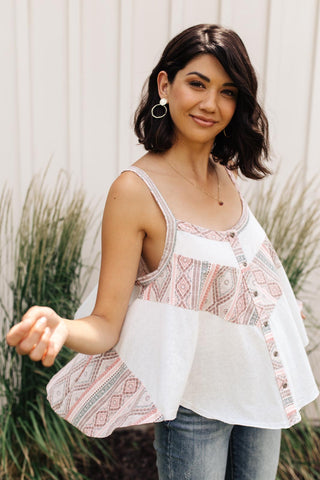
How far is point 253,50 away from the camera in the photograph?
2551 millimetres

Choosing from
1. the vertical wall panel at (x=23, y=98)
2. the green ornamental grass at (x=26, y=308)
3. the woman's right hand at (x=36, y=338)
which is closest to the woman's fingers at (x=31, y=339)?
the woman's right hand at (x=36, y=338)

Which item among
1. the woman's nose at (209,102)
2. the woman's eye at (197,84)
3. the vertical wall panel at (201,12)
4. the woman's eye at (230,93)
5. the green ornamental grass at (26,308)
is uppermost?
the vertical wall panel at (201,12)

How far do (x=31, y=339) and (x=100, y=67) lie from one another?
71.4 inches

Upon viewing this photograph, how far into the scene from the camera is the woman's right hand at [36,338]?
0.95 m

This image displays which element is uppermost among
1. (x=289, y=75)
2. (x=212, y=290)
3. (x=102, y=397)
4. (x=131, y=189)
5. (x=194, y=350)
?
(x=289, y=75)

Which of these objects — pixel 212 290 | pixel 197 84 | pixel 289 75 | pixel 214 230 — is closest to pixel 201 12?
pixel 289 75

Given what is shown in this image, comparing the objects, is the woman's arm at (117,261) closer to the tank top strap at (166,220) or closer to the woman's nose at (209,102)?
the tank top strap at (166,220)

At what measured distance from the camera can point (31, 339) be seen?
961mm

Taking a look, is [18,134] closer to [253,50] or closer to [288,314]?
[253,50]

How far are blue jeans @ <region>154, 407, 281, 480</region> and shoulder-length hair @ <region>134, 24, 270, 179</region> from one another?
743 mm

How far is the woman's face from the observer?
1352mm

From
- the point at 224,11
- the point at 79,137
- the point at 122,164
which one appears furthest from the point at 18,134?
the point at 224,11

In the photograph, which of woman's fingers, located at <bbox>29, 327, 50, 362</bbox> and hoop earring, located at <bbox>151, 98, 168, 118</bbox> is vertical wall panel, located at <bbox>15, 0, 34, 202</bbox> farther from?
woman's fingers, located at <bbox>29, 327, 50, 362</bbox>

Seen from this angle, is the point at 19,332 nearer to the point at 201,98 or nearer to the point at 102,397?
the point at 102,397
